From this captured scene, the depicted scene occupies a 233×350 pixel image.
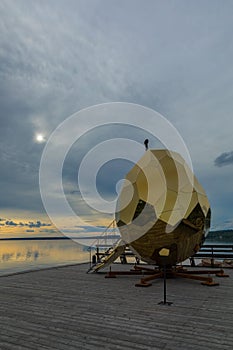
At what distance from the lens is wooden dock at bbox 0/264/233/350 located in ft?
15.7

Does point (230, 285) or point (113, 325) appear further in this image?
point (230, 285)

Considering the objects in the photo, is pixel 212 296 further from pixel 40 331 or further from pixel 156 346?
pixel 40 331

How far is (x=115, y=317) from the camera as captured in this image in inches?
243

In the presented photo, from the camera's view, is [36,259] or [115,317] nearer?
[115,317]

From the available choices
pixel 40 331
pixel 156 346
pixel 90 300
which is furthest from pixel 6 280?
pixel 156 346

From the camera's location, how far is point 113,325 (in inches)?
222

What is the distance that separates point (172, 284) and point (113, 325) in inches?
203

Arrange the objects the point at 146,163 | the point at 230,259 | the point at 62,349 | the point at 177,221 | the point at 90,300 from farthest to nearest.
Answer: the point at 230,259 < the point at 146,163 < the point at 177,221 < the point at 90,300 < the point at 62,349

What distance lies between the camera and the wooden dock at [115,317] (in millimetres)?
4789

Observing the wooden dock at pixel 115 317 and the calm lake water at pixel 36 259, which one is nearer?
the wooden dock at pixel 115 317

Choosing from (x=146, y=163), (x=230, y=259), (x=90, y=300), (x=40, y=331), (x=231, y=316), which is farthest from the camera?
(x=230, y=259)

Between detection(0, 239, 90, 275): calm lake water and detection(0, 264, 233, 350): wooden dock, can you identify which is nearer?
detection(0, 264, 233, 350): wooden dock

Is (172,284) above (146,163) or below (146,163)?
below

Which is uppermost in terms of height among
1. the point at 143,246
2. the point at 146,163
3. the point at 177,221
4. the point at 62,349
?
the point at 146,163
